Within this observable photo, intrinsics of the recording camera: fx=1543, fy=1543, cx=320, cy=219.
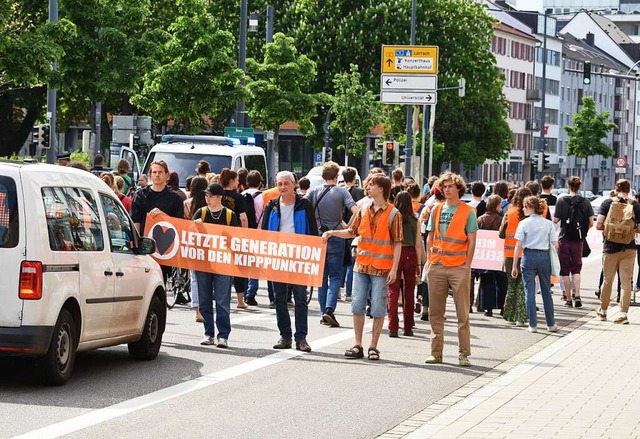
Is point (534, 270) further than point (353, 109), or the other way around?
point (353, 109)

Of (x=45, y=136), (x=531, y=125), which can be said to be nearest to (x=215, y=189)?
(x=45, y=136)

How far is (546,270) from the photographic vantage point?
17.6 meters

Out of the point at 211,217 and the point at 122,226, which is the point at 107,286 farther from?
the point at 211,217

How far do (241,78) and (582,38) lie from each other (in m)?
130

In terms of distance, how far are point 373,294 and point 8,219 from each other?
14.5 feet

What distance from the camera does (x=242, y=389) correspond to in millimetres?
11898

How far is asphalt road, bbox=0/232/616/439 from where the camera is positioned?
988 centimetres

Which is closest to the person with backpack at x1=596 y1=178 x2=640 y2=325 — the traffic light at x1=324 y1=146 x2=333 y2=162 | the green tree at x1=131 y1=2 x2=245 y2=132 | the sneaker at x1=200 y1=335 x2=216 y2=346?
the sneaker at x1=200 y1=335 x2=216 y2=346

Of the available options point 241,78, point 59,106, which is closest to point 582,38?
point 59,106

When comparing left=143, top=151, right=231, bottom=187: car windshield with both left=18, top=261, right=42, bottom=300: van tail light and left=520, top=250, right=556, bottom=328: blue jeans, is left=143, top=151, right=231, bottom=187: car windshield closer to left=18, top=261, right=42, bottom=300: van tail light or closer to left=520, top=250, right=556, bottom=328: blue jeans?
left=520, top=250, right=556, bottom=328: blue jeans

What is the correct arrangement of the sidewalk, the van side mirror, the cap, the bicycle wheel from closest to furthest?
the sidewalk < the van side mirror < the cap < the bicycle wheel

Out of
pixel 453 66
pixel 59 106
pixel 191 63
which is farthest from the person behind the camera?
pixel 453 66

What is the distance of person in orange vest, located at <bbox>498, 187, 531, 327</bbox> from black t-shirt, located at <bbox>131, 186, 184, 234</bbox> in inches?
167

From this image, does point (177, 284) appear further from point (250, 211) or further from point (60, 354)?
point (60, 354)
